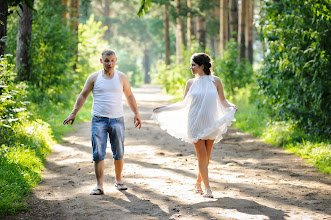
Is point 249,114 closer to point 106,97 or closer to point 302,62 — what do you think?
point 302,62

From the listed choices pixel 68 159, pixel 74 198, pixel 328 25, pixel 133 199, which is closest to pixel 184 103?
pixel 133 199

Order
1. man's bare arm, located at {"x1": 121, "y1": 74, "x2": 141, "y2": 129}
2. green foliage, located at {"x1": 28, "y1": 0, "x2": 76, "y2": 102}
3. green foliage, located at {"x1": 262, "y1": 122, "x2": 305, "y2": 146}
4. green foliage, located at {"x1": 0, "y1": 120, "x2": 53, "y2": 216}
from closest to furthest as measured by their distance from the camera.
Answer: green foliage, located at {"x1": 0, "y1": 120, "x2": 53, "y2": 216}
man's bare arm, located at {"x1": 121, "y1": 74, "x2": 141, "y2": 129}
green foliage, located at {"x1": 262, "y1": 122, "x2": 305, "y2": 146}
green foliage, located at {"x1": 28, "y1": 0, "x2": 76, "y2": 102}

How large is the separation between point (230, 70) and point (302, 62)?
35.2ft

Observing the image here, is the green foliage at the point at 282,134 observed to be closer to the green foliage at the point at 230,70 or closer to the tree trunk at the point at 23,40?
the tree trunk at the point at 23,40

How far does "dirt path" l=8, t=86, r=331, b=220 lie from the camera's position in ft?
18.7

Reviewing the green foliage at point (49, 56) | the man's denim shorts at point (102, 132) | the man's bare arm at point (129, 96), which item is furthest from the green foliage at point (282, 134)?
the green foliage at point (49, 56)

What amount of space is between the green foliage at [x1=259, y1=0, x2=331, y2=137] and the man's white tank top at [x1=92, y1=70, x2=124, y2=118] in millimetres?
4663

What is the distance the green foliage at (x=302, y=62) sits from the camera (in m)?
9.83

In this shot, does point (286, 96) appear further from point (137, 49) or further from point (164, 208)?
point (137, 49)

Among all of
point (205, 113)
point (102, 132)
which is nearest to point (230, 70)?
point (205, 113)

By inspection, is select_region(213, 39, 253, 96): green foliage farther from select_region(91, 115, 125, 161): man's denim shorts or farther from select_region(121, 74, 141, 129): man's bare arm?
select_region(91, 115, 125, 161): man's denim shorts

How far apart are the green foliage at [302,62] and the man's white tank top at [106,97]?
4.66 m

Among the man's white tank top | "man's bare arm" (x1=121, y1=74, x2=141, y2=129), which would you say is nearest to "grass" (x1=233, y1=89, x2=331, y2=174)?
"man's bare arm" (x1=121, y1=74, x2=141, y2=129)

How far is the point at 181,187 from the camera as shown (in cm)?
713
